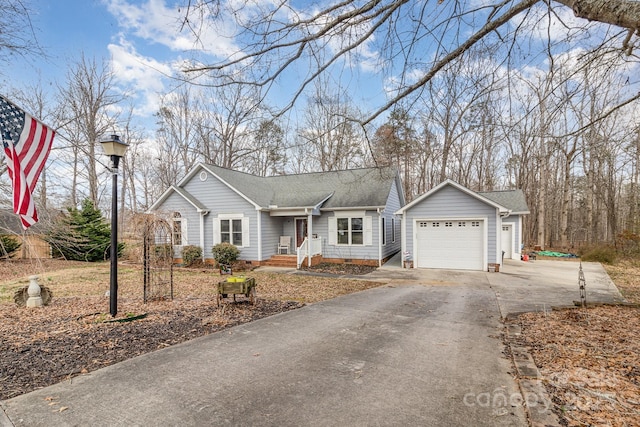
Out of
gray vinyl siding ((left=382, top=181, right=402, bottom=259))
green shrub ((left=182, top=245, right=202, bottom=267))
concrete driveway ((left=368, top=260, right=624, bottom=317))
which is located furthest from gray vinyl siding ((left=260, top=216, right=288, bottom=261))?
concrete driveway ((left=368, top=260, right=624, bottom=317))

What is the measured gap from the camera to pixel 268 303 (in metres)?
7.80

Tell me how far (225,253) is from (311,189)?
18.9ft

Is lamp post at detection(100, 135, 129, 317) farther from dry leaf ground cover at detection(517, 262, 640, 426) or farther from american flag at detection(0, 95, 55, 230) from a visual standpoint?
dry leaf ground cover at detection(517, 262, 640, 426)

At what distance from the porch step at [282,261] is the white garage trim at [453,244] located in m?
5.61

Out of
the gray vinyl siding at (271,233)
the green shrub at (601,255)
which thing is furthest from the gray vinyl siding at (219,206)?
the green shrub at (601,255)

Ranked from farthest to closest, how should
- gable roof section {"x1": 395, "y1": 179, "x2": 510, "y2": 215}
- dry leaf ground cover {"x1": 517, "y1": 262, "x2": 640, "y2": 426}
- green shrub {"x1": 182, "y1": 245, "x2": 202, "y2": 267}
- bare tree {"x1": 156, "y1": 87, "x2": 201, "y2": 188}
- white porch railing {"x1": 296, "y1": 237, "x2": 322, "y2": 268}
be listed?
1. bare tree {"x1": 156, "y1": 87, "x2": 201, "y2": 188}
2. green shrub {"x1": 182, "y1": 245, "x2": 202, "y2": 267}
3. white porch railing {"x1": 296, "y1": 237, "x2": 322, "y2": 268}
4. gable roof section {"x1": 395, "y1": 179, "x2": 510, "y2": 215}
5. dry leaf ground cover {"x1": 517, "y1": 262, "x2": 640, "y2": 426}

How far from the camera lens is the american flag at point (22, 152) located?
3889 mm

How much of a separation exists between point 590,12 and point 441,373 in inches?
154

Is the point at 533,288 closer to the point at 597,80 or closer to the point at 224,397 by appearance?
the point at 597,80

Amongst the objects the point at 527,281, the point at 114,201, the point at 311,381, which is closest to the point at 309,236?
the point at 527,281

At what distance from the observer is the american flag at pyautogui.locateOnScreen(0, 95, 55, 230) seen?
3.89 meters

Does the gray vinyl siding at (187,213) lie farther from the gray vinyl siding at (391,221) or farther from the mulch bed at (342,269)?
the gray vinyl siding at (391,221)

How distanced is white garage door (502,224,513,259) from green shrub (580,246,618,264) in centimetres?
360

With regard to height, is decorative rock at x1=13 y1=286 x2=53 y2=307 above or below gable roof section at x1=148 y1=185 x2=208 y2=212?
below
